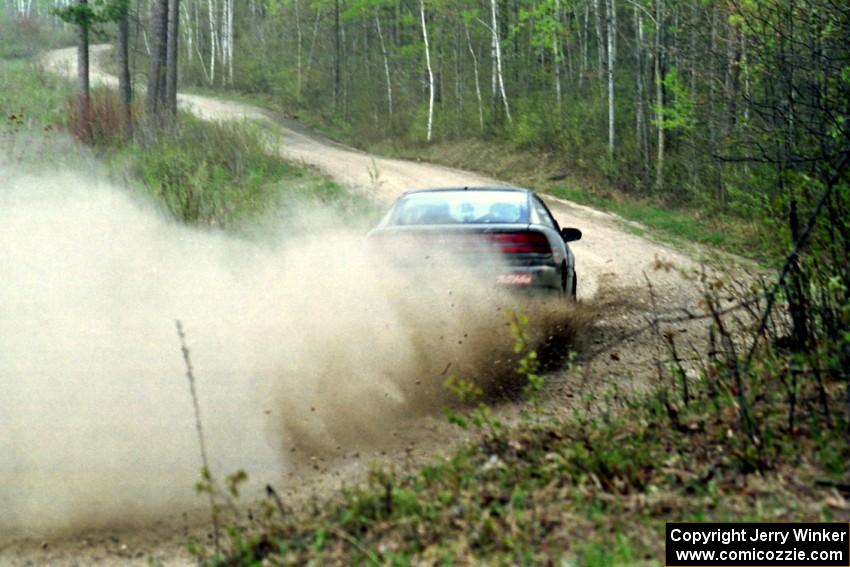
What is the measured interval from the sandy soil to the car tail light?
3.70ft

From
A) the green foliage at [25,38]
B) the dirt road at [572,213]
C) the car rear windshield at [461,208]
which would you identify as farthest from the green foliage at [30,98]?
the green foliage at [25,38]

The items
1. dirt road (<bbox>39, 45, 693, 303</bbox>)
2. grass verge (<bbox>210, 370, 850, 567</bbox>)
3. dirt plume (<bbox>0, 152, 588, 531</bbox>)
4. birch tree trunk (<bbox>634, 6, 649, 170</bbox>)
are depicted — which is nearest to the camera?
grass verge (<bbox>210, 370, 850, 567</bbox>)

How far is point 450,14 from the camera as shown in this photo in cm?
3831

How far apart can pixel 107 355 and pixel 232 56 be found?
158 ft

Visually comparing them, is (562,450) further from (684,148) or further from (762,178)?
(684,148)

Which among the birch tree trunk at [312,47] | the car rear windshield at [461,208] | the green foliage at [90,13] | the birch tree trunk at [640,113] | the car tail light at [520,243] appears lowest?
the car tail light at [520,243]

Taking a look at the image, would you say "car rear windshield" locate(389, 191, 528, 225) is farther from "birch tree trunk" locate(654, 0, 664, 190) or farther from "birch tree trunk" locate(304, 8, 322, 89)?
"birch tree trunk" locate(304, 8, 322, 89)

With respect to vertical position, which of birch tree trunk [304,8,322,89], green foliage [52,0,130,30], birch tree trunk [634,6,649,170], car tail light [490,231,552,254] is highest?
birch tree trunk [304,8,322,89]

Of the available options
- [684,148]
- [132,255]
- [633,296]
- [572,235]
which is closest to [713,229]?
[684,148]

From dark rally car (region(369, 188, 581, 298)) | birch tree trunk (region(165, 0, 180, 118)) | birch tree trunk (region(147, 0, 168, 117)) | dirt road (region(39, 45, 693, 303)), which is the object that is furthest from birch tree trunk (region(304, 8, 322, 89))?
dark rally car (region(369, 188, 581, 298))

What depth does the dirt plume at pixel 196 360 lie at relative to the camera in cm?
616

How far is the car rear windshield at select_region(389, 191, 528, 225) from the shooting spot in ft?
30.3

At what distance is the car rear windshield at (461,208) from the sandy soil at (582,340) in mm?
1577

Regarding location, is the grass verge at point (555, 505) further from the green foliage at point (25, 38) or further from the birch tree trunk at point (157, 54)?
the green foliage at point (25, 38)
